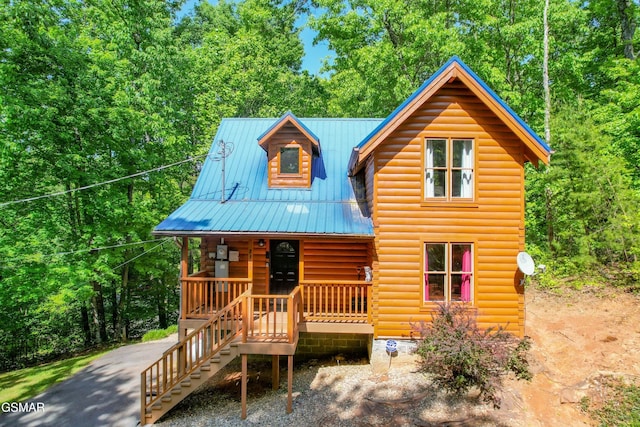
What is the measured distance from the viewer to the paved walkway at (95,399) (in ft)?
27.7

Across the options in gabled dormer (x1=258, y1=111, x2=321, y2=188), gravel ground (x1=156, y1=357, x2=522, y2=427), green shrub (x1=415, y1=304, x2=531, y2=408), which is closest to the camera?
gravel ground (x1=156, y1=357, x2=522, y2=427)

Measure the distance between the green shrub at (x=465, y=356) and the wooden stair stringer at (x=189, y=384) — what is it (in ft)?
16.0

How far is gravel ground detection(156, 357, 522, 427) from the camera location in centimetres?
732

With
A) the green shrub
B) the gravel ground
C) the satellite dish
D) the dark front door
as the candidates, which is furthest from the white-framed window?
the dark front door

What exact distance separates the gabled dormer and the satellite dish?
22.6ft

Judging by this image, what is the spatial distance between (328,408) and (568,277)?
10.8 m

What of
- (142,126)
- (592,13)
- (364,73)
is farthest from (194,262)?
(592,13)

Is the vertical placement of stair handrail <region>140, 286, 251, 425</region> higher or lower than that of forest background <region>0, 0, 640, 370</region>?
lower

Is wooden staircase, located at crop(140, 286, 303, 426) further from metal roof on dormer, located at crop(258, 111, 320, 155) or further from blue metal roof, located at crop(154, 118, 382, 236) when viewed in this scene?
metal roof on dormer, located at crop(258, 111, 320, 155)

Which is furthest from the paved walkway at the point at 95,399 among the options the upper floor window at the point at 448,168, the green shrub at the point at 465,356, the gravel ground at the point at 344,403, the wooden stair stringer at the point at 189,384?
the upper floor window at the point at 448,168

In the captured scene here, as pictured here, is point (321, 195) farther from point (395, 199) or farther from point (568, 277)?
point (568, 277)

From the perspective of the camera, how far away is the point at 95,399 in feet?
31.3

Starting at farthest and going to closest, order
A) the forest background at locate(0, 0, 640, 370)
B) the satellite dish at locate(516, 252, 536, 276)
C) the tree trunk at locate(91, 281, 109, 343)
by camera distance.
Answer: the tree trunk at locate(91, 281, 109, 343) < the forest background at locate(0, 0, 640, 370) < the satellite dish at locate(516, 252, 536, 276)

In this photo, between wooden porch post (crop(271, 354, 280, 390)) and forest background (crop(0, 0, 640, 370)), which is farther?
forest background (crop(0, 0, 640, 370))
